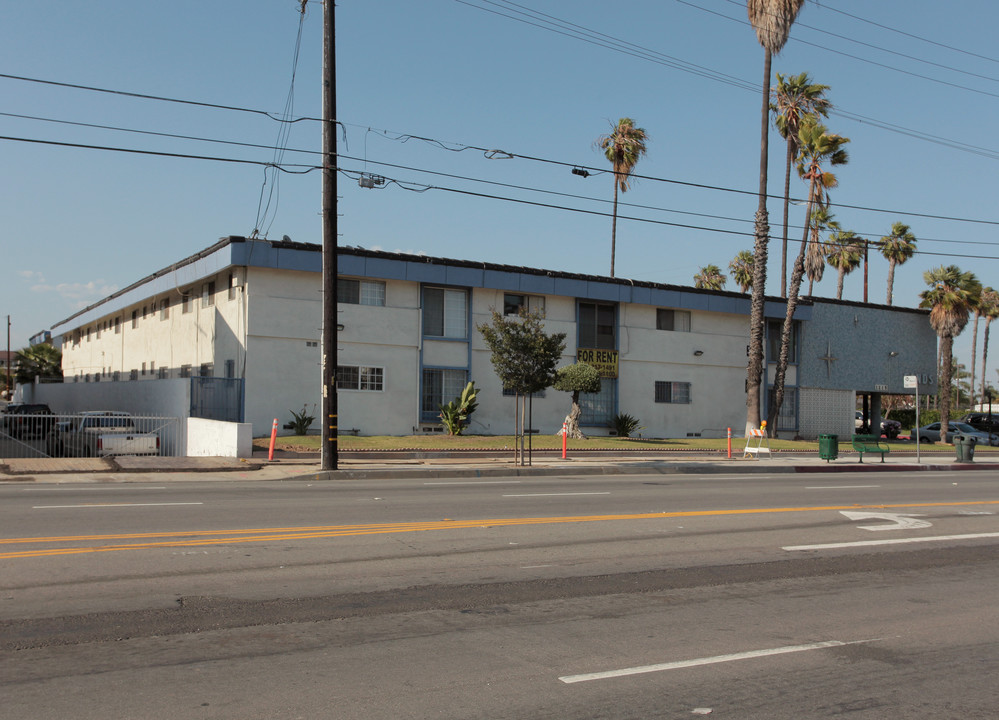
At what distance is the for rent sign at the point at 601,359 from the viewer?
36531 mm

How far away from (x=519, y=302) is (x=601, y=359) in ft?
15.4

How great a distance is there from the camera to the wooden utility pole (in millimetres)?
21547

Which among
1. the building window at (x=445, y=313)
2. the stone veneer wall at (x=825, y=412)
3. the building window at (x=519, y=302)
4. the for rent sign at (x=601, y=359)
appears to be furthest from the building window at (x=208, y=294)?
the stone veneer wall at (x=825, y=412)

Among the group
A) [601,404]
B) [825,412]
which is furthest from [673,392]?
[825,412]

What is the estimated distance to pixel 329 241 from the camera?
21.8m

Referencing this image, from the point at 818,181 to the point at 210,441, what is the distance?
106 feet

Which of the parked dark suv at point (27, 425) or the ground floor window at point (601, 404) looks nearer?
the parked dark suv at point (27, 425)

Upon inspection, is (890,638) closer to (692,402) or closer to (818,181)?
(692,402)

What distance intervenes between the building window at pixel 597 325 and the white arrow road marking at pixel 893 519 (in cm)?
2223

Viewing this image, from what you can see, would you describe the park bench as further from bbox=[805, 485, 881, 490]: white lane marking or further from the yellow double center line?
the yellow double center line

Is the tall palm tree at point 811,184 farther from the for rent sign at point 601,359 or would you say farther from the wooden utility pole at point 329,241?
the wooden utility pole at point 329,241

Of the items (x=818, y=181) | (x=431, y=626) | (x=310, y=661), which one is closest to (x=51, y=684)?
(x=310, y=661)

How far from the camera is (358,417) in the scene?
103ft

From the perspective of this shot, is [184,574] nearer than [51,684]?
No
